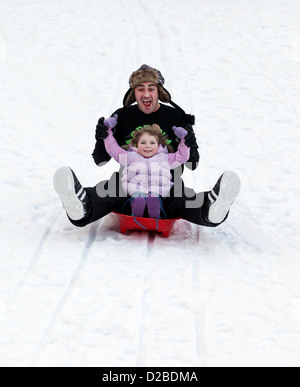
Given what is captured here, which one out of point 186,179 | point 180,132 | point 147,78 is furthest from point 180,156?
point 186,179

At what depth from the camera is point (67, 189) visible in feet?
11.6

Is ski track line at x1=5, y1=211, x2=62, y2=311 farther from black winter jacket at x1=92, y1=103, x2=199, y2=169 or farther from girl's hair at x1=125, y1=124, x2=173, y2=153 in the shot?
girl's hair at x1=125, y1=124, x2=173, y2=153

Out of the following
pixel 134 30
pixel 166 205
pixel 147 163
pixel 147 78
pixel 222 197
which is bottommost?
pixel 166 205

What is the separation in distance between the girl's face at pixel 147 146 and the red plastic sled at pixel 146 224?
1.25ft

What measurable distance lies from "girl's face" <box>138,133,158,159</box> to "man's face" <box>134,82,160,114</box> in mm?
266

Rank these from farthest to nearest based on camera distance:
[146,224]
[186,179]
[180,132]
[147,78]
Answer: [186,179]
[147,78]
[180,132]
[146,224]

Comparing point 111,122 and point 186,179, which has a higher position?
point 111,122

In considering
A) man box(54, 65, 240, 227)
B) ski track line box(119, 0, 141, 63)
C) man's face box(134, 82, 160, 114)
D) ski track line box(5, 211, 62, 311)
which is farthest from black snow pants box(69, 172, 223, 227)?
ski track line box(119, 0, 141, 63)

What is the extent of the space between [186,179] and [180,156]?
130 centimetres

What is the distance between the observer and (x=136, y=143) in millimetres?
3865

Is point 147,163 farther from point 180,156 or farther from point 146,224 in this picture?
point 146,224
